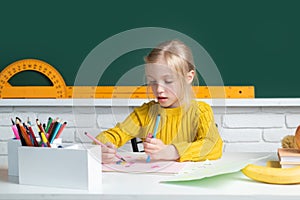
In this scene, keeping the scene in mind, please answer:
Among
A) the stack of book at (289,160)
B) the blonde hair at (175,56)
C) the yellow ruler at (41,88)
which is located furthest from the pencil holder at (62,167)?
the yellow ruler at (41,88)

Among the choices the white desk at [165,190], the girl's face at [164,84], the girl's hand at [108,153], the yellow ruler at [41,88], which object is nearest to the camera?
the white desk at [165,190]

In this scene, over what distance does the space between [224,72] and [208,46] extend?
153 mm

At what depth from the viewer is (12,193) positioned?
42.8 inches

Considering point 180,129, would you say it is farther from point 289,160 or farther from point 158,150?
point 289,160

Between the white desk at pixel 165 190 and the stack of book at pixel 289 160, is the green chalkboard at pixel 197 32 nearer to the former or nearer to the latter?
the stack of book at pixel 289 160

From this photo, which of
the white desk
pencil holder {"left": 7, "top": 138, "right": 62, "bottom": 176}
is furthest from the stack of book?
pencil holder {"left": 7, "top": 138, "right": 62, "bottom": 176}

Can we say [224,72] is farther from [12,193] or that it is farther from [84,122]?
[12,193]

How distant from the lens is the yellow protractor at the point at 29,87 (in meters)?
2.53

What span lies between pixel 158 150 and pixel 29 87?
1.38 m

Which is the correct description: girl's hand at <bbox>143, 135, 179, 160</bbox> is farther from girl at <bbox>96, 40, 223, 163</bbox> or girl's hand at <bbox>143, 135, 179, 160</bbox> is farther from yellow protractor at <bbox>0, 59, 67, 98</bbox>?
yellow protractor at <bbox>0, 59, 67, 98</bbox>

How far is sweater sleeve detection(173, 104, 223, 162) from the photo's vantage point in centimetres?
137

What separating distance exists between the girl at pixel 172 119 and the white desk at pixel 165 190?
7.6 inches

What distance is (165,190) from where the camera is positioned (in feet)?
3.56

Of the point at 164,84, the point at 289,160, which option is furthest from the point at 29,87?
the point at 289,160
